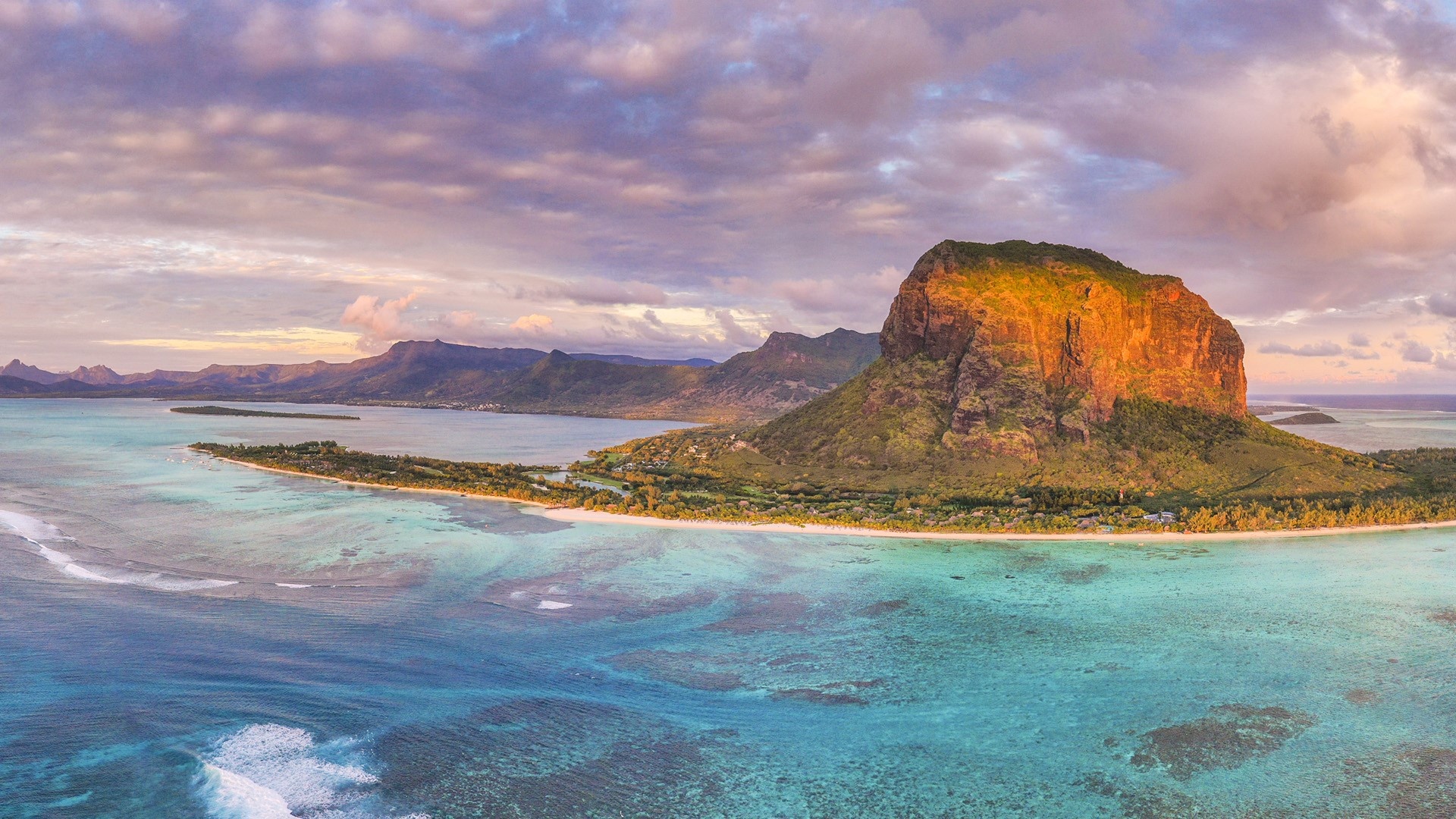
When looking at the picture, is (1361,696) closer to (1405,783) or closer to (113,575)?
(1405,783)

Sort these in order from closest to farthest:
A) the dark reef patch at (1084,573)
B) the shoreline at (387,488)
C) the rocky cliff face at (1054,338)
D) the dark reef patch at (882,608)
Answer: the dark reef patch at (882,608) → the dark reef patch at (1084,573) → the shoreline at (387,488) → the rocky cliff face at (1054,338)

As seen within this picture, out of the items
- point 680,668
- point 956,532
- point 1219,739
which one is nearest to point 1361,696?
point 1219,739

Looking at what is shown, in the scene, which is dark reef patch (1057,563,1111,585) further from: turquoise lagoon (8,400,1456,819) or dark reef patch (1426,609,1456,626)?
dark reef patch (1426,609,1456,626)

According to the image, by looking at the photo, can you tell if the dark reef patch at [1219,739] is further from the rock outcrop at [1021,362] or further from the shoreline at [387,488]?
the rock outcrop at [1021,362]

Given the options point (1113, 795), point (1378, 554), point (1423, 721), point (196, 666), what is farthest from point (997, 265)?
point (196, 666)

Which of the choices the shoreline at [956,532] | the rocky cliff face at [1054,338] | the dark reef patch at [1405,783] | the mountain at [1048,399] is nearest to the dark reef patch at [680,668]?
the dark reef patch at [1405,783]

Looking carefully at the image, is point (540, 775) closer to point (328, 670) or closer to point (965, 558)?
point (328, 670)
